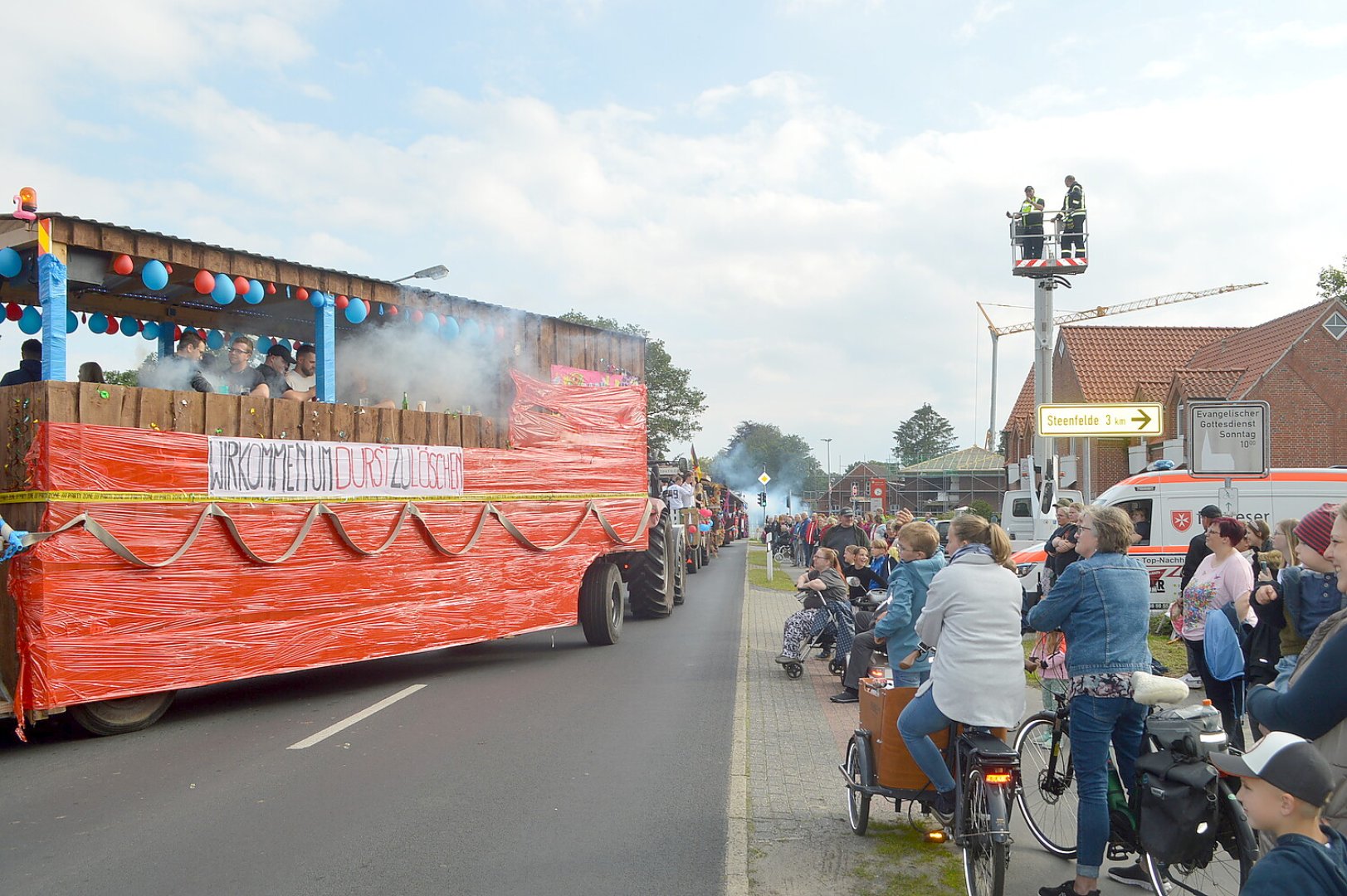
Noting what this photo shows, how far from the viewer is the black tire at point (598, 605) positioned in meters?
13.2

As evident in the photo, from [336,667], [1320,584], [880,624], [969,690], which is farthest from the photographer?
[336,667]

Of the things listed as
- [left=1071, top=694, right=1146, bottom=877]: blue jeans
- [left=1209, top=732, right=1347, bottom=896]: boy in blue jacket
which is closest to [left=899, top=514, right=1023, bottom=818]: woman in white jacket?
[left=1071, top=694, right=1146, bottom=877]: blue jeans

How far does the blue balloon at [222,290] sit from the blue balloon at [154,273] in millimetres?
524

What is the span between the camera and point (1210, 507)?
353 inches

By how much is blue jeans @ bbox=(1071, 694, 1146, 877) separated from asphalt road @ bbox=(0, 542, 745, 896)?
5.35 feet

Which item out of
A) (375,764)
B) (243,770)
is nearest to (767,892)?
(375,764)

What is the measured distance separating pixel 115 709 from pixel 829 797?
18.1 feet

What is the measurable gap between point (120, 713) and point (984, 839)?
22.1 ft

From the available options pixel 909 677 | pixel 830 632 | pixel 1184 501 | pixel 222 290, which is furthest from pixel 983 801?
pixel 1184 501

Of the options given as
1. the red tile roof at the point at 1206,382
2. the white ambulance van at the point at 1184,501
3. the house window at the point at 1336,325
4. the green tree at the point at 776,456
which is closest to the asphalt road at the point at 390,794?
the white ambulance van at the point at 1184,501

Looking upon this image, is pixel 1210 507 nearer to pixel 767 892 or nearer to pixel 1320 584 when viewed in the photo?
pixel 1320 584

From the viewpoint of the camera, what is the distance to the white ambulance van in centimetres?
1520

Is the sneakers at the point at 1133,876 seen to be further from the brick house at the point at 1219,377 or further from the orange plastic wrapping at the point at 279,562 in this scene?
the brick house at the point at 1219,377

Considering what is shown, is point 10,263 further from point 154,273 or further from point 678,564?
point 678,564
